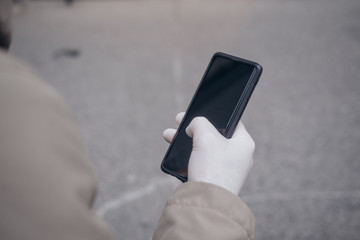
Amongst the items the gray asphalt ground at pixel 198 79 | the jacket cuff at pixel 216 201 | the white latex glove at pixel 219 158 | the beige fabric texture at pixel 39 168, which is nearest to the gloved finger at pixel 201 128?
the white latex glove at pixel 219 158

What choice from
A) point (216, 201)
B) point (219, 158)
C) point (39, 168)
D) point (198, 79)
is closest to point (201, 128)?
point (219, 158)

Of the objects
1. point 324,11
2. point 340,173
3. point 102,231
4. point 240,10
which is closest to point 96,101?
point 340,173

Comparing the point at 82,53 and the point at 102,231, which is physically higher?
the point at 102,231

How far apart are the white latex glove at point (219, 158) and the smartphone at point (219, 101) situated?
83 mm

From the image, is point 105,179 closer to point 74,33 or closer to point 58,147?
point 58,147

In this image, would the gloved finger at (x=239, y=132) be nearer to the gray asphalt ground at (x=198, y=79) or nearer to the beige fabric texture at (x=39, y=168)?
the beige fabric texture at (x=39, y=168)

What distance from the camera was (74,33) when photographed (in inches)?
181

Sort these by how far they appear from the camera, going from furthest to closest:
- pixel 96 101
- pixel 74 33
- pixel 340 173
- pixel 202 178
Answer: pixel 74 33 < pixel 96 101 < pixel 340 173 < pixel 202 178

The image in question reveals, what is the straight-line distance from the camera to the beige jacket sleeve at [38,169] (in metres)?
0.41

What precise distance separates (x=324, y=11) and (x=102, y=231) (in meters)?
5.41

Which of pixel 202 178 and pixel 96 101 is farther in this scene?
pixel 96 101

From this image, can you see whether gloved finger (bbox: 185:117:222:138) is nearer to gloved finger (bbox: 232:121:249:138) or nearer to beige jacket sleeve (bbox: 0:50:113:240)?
gloved finger (bbox: 232:121:249:138)

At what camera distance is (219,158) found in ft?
2.79

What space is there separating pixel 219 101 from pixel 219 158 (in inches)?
11.3
